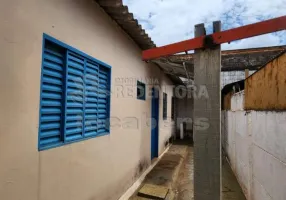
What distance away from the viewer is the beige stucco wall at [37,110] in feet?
5.88

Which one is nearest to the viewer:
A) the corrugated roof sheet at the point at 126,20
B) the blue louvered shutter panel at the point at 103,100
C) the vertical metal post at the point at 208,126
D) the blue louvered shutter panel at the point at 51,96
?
the vertical metal post at the point at 208,126

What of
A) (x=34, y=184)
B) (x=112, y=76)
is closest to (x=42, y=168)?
(x=34, y=184)

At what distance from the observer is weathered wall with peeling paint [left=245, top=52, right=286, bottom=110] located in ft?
8.06

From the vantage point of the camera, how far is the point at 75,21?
2.74 metres

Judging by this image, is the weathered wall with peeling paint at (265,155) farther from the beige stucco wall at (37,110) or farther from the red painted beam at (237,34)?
the beige stucco wall at (37,110)

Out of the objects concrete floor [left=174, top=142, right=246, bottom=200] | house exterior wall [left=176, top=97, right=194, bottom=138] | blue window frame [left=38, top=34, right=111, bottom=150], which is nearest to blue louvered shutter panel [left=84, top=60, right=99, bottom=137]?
blue window frame [left=38, top=34, right=111, bottom=150]

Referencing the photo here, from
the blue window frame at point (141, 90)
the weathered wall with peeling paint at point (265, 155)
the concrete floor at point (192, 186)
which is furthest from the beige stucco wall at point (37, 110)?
the weathered wall with peeling paint at point (265, 155)

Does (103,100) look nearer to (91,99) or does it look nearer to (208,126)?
(91,99)

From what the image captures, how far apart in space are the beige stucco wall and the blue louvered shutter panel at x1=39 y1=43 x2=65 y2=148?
0.43 feet

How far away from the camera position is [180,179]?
19.4 ft

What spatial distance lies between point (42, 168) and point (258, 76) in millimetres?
3492

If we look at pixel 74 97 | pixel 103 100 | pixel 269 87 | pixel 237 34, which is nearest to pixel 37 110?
pixel 74 97

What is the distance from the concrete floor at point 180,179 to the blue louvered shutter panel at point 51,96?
2.84 meters

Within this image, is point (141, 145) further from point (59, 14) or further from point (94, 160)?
point (59, 14)
